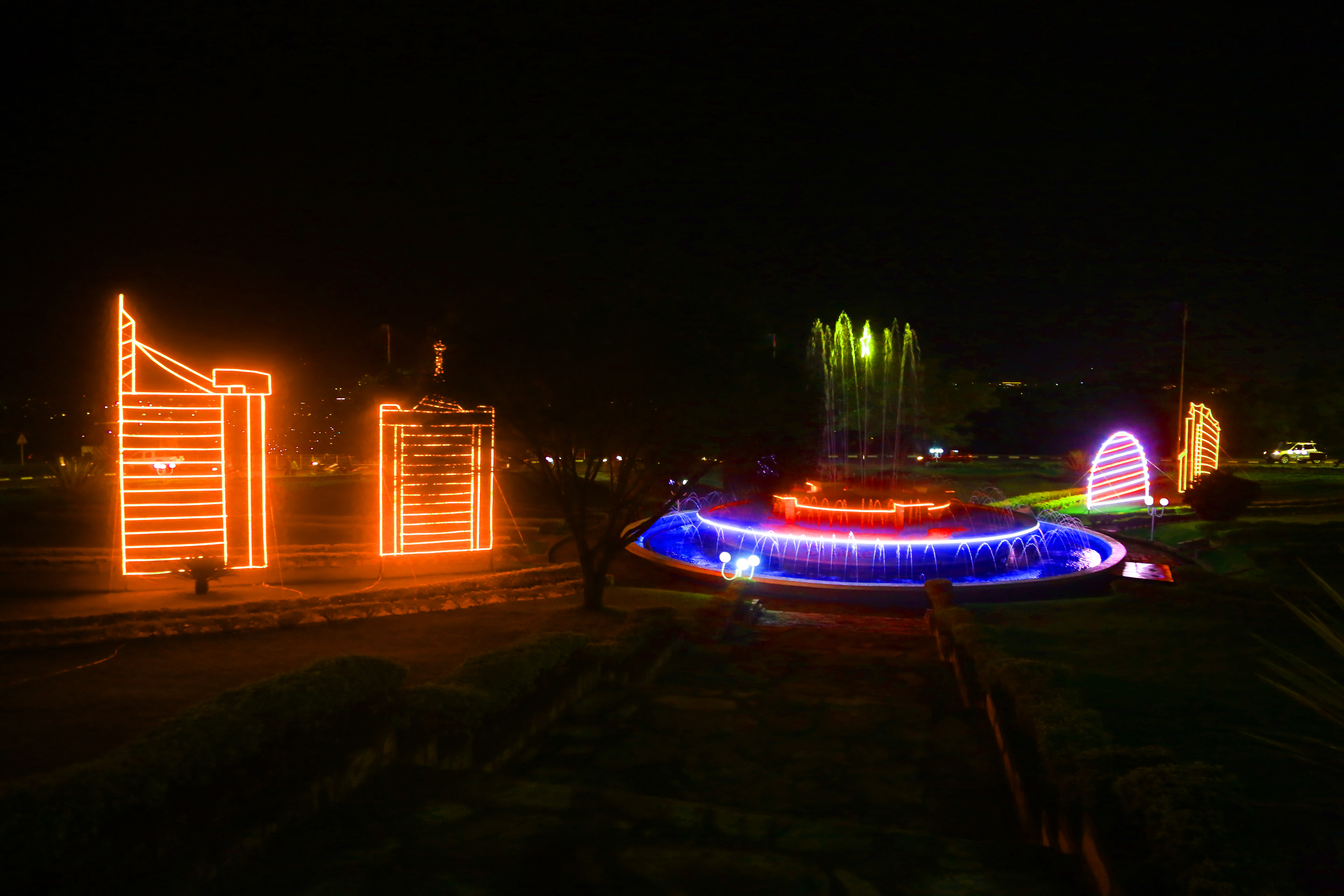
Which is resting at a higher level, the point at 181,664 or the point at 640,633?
the point at 640,633

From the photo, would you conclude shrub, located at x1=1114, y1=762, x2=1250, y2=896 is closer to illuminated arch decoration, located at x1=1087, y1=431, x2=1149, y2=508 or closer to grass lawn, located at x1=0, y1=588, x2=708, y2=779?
grass lawn, located at x1=0, y1=588, x2=708, y2=779

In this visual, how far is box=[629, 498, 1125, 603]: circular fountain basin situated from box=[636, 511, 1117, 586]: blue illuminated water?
Answer: 0.03 metres

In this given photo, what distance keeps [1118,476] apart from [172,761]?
31936 mm

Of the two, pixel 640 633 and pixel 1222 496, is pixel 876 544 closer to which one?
pixel 640 633

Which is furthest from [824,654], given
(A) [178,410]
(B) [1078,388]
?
(B) [1078,388]

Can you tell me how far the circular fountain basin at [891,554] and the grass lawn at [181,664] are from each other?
374 cm

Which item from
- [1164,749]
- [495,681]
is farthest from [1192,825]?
[495,681]

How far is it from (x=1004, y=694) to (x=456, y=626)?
650 centimetres

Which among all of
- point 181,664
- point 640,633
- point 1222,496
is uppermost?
point 1222,496

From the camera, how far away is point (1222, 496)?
2406 cm

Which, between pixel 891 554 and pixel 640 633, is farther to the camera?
pixel 891 554

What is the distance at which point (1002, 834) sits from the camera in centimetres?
469

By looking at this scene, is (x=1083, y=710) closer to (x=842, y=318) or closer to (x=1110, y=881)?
(x=1110, y=881)

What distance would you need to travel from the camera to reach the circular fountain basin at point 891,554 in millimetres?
13984
